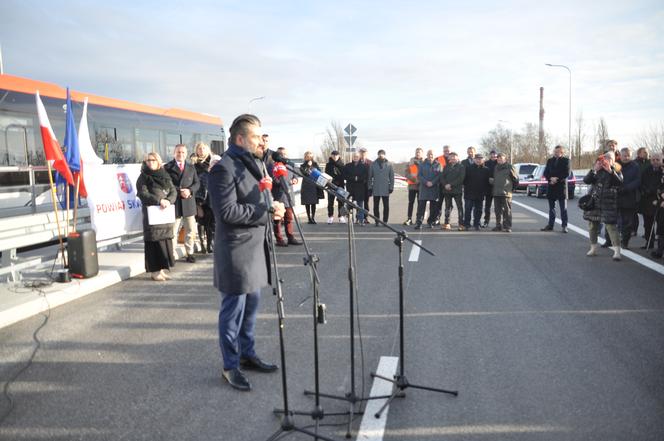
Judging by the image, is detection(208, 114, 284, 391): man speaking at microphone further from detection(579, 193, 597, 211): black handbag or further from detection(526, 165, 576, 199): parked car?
detection(526, 165, 576, 199): parked car

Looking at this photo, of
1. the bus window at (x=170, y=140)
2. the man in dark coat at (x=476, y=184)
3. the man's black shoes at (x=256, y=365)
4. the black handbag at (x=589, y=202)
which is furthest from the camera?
the bus window at (x=170, y=140)

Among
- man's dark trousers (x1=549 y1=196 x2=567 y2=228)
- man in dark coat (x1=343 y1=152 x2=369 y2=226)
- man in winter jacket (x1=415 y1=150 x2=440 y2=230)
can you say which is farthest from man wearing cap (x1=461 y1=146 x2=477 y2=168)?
man in dark coat (x1=343 y1=152 x2=369 y2=226)

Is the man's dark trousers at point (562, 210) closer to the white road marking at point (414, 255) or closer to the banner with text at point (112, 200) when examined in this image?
the white road marking at point (414, 255)

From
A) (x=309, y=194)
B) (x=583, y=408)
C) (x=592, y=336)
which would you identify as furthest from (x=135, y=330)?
(x=309, y=194)

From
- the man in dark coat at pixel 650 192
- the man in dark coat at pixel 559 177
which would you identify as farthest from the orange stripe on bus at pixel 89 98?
the man in dark coat at pixel 650 192

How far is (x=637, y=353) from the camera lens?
4.64 metres

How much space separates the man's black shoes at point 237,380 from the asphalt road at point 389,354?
0.06m

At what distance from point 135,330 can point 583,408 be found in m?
4.41

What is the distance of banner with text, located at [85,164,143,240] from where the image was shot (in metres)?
8.40

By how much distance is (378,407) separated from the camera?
3711 millimetres

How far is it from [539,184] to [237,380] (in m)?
26.1

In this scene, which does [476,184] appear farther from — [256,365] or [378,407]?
[378,407]

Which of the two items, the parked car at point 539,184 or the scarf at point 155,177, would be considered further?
the parked car at point 539,184

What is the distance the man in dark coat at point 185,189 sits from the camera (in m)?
9.03
